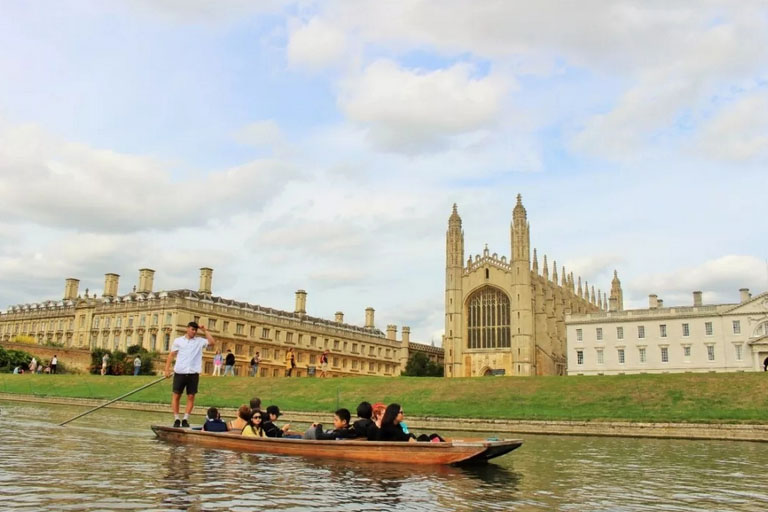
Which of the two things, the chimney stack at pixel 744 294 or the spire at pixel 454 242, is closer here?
the chimney stack at pixel 744 294

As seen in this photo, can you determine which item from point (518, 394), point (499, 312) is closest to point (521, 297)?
point (499, 312)

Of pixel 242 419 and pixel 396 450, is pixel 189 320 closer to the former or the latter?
pixel 242 419

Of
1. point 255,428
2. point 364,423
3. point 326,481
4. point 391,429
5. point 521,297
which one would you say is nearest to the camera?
point 326,481

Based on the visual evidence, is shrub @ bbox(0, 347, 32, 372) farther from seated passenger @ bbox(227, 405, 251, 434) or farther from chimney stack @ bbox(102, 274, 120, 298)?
seated passenger @ bbox(227, 405, 251, 434)

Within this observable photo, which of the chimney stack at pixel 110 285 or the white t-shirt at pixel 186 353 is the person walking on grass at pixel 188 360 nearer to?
the white t-shirt at pixel 186 353

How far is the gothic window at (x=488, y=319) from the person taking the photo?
83.0 m

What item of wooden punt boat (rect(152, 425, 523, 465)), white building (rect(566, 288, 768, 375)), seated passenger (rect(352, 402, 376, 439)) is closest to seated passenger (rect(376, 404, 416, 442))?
seated passenger (rect(352, 402, 376, 439))

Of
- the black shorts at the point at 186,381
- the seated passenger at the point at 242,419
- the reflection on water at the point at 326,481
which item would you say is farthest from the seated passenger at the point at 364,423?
the black shorts at the point at 186,381

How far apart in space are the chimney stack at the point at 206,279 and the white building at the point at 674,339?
148ft

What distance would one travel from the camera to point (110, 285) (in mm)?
85188

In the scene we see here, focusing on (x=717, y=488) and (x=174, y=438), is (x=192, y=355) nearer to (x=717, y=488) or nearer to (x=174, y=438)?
(x=174, y=438)

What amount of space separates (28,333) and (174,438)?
87405 millimetres

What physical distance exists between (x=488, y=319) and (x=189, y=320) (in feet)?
119

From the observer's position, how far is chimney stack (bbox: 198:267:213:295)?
84.2m
